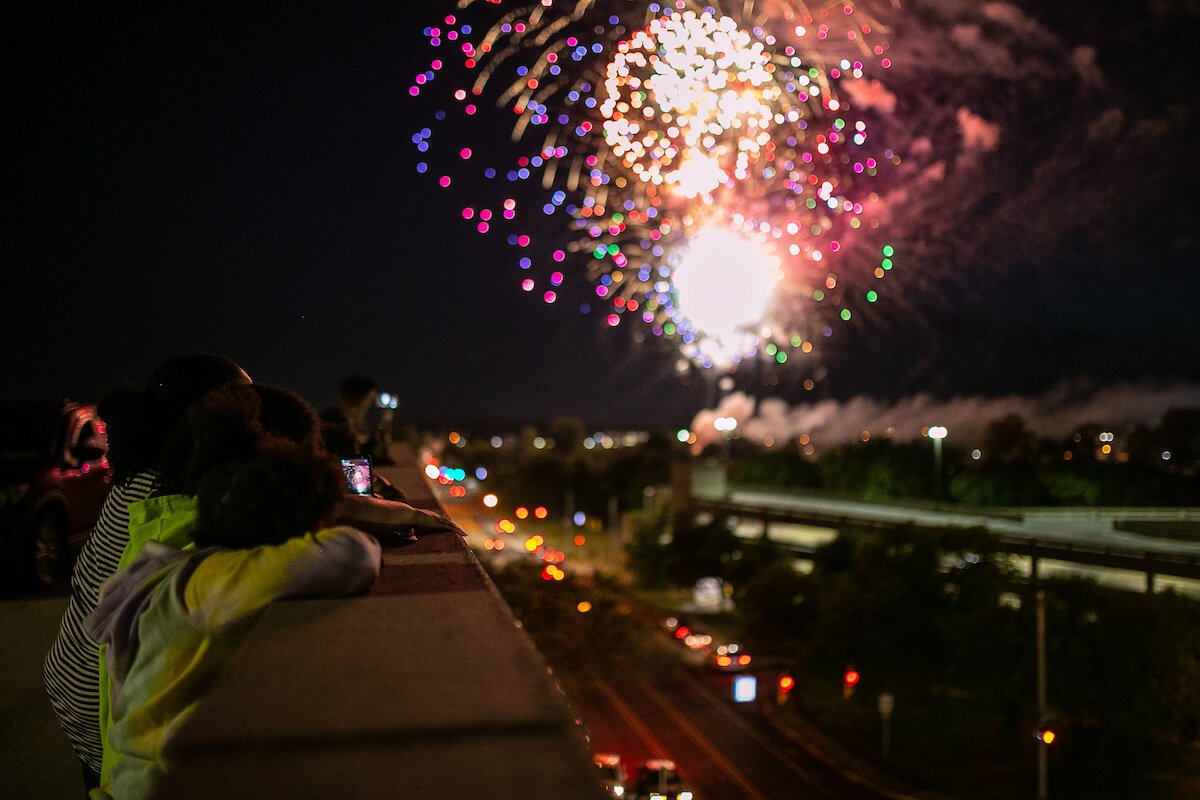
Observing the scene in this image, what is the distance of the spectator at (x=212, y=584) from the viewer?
2.37 m

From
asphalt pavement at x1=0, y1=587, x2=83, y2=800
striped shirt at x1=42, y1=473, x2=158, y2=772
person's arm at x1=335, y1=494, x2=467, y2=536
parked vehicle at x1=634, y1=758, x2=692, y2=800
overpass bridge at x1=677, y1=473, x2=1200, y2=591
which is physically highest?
person's arm at x1=335, y1=494, x2=467, y2=536

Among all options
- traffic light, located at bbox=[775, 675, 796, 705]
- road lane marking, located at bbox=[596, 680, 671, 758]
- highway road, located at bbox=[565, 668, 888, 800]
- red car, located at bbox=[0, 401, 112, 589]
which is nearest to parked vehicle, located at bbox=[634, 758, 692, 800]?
highway road, located at bbox=[565, 668, 888, 800]

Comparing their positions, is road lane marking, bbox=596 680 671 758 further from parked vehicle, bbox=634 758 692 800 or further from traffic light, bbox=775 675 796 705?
parked vehicle, bbox=634 758 692 800

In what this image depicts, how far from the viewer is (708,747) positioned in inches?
1040

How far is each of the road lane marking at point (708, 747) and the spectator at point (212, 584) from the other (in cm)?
2177

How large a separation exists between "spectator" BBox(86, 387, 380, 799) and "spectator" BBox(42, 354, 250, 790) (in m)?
0.52

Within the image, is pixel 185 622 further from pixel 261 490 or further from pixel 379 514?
pixel 379 514

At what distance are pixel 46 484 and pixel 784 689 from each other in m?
26.6

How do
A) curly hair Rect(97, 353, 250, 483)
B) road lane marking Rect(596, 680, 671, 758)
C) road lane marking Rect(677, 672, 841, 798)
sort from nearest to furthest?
curly hair Rect(97, 353, 250, 483) → road lane marking Rect(677, 672, 841, 798) → road lane marking Rect(596, 680, 671, 758)

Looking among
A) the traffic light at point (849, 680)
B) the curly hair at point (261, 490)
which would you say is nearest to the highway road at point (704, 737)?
the traffic light at point (849, 680)

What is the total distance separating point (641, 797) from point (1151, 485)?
3823 cm

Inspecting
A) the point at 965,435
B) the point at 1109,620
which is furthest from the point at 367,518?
the point at 965,435

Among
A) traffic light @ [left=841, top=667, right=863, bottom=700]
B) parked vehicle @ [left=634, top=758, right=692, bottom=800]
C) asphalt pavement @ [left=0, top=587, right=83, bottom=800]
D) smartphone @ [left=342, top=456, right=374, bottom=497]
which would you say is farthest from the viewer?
traffic light @ [left=841, top=667, right=863, bottom=700]

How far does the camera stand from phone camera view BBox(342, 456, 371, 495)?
4234 mm
